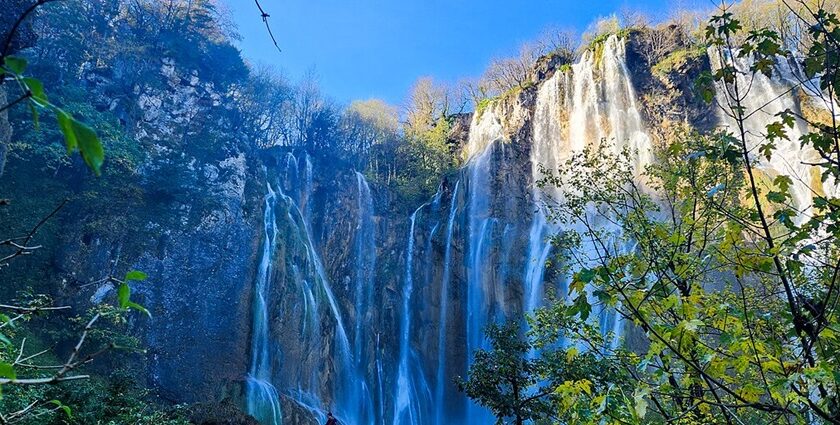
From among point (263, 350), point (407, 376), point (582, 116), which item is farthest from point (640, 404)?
point (582, 116)

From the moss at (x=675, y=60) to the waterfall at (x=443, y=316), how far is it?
1193 cm

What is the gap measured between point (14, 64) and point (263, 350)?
19.8m

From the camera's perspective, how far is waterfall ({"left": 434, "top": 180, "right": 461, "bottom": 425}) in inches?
873

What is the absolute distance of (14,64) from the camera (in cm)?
90

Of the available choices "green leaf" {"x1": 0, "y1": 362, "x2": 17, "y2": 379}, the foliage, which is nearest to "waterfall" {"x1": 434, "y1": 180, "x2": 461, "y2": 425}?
the foliage

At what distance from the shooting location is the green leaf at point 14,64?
34.2 inches

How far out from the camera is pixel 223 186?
2259 cm

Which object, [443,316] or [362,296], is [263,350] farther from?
[443,316]

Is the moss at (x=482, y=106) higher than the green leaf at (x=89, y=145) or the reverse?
higher

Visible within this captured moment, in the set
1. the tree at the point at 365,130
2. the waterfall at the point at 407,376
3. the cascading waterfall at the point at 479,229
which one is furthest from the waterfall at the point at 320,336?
the tree at the point at 365,130

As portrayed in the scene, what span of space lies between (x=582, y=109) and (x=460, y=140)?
828cm

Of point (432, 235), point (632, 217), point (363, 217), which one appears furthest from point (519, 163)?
point (632, 217)

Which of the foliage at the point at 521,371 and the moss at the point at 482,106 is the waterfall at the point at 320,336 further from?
the moss at the point at 482,106

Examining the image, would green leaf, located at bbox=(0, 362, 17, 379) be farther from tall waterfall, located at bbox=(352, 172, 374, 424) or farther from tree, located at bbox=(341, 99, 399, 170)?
tree, located at bbox=(341, 99, 399, 170)
